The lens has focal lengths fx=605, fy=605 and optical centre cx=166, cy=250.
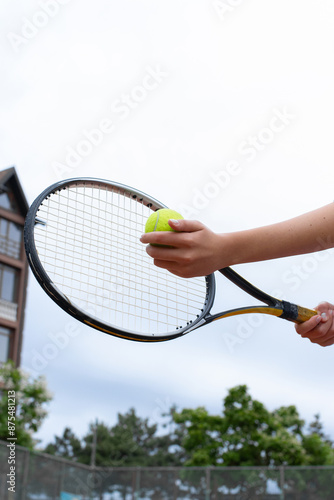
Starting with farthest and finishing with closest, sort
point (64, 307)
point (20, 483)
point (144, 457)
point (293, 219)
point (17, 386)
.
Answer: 1. point (144, 457)
2. point (17, 386)
3. point (20, 483)
4. point (64, 307)
5. point (293, 219)

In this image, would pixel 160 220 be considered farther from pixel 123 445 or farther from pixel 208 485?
pixel 123 445

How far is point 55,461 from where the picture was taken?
11703 mm

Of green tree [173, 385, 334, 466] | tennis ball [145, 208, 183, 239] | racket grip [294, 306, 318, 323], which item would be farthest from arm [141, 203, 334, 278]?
green tree [173, 385, 334, 466]

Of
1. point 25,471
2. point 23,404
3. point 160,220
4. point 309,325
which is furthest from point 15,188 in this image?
point 160,220

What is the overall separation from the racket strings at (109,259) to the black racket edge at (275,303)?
245mm

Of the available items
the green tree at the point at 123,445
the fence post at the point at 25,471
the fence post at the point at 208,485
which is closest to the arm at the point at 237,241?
the fence post at the point at 25,471

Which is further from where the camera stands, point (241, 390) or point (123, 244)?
point (241, 390)

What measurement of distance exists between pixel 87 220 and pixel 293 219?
1.08 m

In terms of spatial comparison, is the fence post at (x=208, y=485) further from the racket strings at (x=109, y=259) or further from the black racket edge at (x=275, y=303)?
the racket strings at (x=109, y=259)

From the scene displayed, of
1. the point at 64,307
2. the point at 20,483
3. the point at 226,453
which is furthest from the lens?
the point at 226,453

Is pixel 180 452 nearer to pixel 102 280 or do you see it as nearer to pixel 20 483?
pixel 20 483

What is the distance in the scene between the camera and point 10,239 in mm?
20219

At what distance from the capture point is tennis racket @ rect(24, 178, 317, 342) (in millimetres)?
2119

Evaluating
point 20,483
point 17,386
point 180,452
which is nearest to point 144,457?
point 180,452
